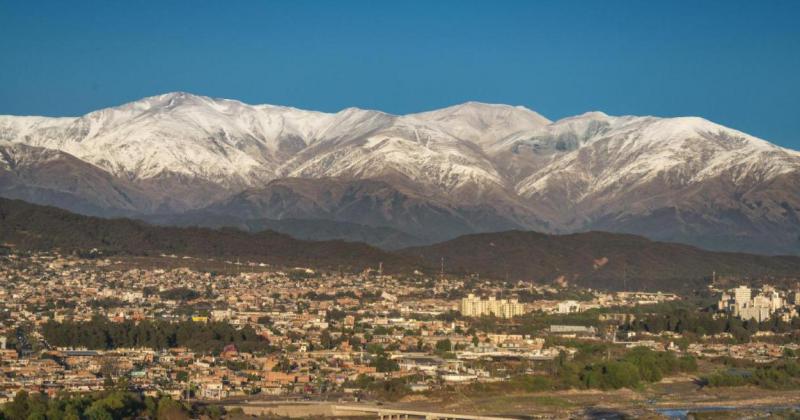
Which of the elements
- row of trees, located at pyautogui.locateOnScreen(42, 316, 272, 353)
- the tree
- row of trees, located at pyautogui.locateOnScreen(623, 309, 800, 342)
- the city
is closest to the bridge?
the city

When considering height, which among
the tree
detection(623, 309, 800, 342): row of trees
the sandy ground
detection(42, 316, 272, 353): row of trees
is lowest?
the tree

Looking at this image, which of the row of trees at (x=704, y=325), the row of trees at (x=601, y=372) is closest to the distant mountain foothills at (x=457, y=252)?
the row of trees at (x=704, y=325)

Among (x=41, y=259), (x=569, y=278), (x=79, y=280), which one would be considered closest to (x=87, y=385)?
(x=79, y=280)

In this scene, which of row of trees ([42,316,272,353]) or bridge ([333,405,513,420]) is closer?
bridge ([333,405,513,420])

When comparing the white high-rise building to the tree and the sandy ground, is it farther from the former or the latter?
the tree

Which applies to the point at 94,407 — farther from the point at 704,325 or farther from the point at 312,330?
the point at 704,325

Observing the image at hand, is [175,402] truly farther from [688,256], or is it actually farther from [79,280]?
[688,256]

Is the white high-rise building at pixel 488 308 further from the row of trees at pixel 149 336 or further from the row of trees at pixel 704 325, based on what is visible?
the row of trees at pixel 149 336
